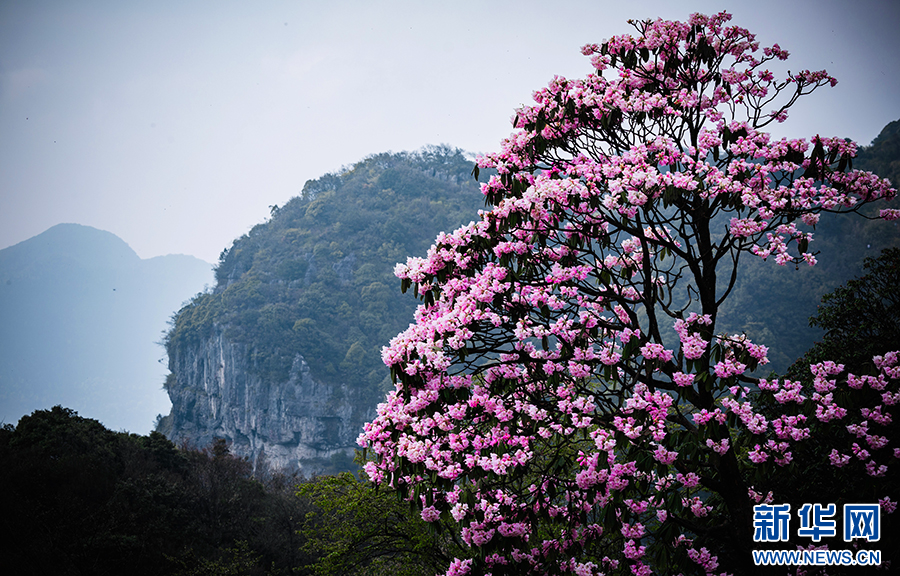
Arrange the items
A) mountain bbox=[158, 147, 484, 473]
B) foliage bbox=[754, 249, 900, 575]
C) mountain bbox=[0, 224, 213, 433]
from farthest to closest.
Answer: mountain bbox=[0, 224, 213, 433], mountain bbox=[158, 147, 484, 473], foliage bbox=[754, 249, 900, 575]

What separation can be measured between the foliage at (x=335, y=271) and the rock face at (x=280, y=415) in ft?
3.63

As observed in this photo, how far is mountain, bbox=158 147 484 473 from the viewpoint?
5806 centimetres

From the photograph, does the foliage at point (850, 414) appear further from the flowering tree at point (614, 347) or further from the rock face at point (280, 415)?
the rock face at point (280, 415)

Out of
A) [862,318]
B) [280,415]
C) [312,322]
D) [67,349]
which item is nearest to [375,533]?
[862,318]

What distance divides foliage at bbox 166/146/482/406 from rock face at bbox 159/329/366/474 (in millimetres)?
1107

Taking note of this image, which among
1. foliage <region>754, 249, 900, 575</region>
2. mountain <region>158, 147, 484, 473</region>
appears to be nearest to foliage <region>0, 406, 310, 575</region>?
foliage <region>754, 249, 900, 575</region>

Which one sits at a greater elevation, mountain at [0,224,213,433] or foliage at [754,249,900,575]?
mountain at [0,224,213,433]

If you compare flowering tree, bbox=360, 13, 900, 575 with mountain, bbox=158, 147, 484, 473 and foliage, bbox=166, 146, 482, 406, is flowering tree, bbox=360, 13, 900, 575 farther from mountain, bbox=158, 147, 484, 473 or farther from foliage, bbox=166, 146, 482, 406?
foliage, bbox=166, 146, 482, 406

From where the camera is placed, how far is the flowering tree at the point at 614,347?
3770 mm

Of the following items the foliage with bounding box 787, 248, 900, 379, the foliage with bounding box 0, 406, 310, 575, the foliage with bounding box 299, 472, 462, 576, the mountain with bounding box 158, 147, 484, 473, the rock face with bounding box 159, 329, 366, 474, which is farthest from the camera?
the mountain with bounding box 158, 147, 484, 473

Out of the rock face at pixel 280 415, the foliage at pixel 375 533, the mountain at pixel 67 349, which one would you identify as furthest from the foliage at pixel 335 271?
the mountain at pixel 67 349

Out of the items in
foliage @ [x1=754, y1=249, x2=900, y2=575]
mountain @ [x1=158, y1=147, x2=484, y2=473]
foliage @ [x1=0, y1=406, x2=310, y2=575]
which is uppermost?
mountain @ [x1=158, y1=147, x2=484, y2=473]

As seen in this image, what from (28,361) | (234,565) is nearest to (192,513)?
(234,565)

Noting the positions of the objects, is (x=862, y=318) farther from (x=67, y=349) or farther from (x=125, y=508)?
(x=67, y=349)
